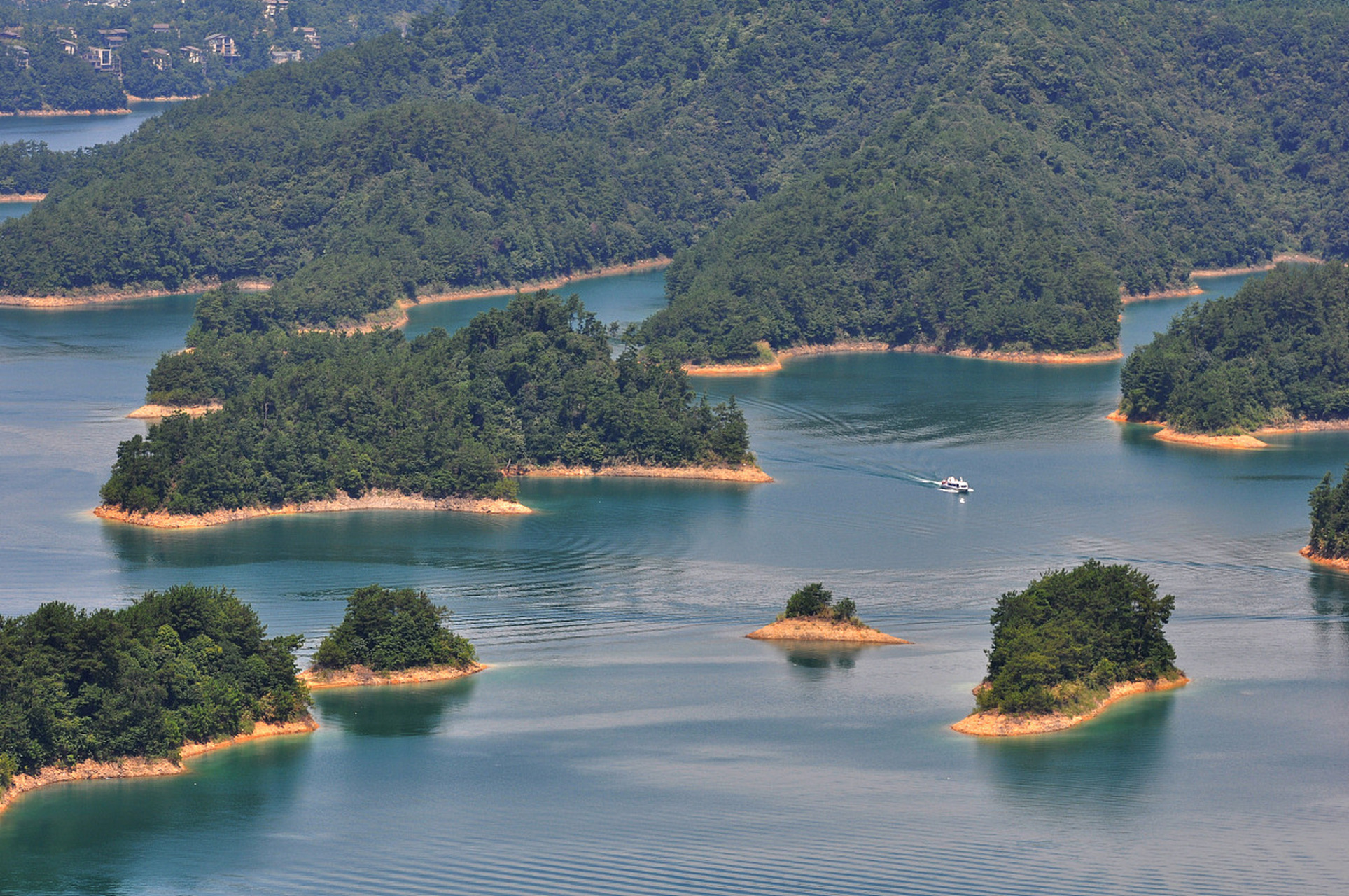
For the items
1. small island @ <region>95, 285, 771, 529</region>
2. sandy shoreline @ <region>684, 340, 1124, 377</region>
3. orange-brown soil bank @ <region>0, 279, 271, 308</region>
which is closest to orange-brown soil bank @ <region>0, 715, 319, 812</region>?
small island @ <region>95, 285, 771, 529</region>

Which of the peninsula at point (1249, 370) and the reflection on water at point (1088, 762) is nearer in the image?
the reflection on water at point (1088, 762)

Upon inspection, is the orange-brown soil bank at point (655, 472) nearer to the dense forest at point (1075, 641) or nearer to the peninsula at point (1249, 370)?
the peninsula at point (1249, 370)

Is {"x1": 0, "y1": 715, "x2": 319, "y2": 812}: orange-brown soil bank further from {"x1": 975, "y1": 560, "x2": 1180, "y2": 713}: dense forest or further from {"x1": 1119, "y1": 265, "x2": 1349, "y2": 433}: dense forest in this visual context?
{"x1": 1119, "y1": 265, "x2": 1349, "y2": 433}: dense forest

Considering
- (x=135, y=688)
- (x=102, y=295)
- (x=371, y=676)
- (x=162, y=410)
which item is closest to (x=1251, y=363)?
(x=162, y=410)

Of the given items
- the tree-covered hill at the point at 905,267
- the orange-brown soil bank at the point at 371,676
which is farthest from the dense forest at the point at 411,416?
the orange-brown soil bank at the point at 371,676

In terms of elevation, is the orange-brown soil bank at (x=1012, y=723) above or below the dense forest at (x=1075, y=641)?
below
